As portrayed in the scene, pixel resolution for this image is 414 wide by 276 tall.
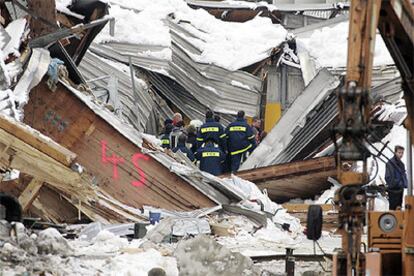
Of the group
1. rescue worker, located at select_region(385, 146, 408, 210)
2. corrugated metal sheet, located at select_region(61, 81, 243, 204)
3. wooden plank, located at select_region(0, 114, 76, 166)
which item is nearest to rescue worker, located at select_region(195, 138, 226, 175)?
corrugated metal sheet, located at select_region(61, 81, 243, 204)

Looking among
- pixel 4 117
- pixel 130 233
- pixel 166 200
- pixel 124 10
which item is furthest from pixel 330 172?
pixel 124 10

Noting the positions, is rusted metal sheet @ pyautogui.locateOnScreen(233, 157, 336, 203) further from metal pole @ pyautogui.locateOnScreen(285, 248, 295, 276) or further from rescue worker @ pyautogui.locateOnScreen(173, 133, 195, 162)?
metal pole @ pyautogui.locateOnScreen(285, 248, 295, 276)

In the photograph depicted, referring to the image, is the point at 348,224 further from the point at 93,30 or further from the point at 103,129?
the point at 93,30

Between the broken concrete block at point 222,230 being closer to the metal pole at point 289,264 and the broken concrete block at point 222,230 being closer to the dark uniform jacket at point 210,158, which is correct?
the metal pole at point 289,264

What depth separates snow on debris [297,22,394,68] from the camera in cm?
2538

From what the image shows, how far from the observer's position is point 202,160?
64.7ft

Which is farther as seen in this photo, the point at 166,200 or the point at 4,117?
the point at 166,200

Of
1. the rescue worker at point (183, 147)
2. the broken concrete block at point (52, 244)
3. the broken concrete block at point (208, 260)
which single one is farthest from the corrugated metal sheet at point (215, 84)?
the broken concrete block at point (208, 260)

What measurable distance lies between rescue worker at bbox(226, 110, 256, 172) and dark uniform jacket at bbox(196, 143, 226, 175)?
2.09 ft

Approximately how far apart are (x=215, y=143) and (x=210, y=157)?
0.38 metres

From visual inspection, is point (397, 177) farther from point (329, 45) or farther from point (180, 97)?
point (180, 97)

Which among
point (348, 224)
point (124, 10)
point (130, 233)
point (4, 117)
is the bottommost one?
point (348, 224)

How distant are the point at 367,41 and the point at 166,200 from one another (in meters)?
7.68

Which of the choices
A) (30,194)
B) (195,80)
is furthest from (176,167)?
(195,80)
